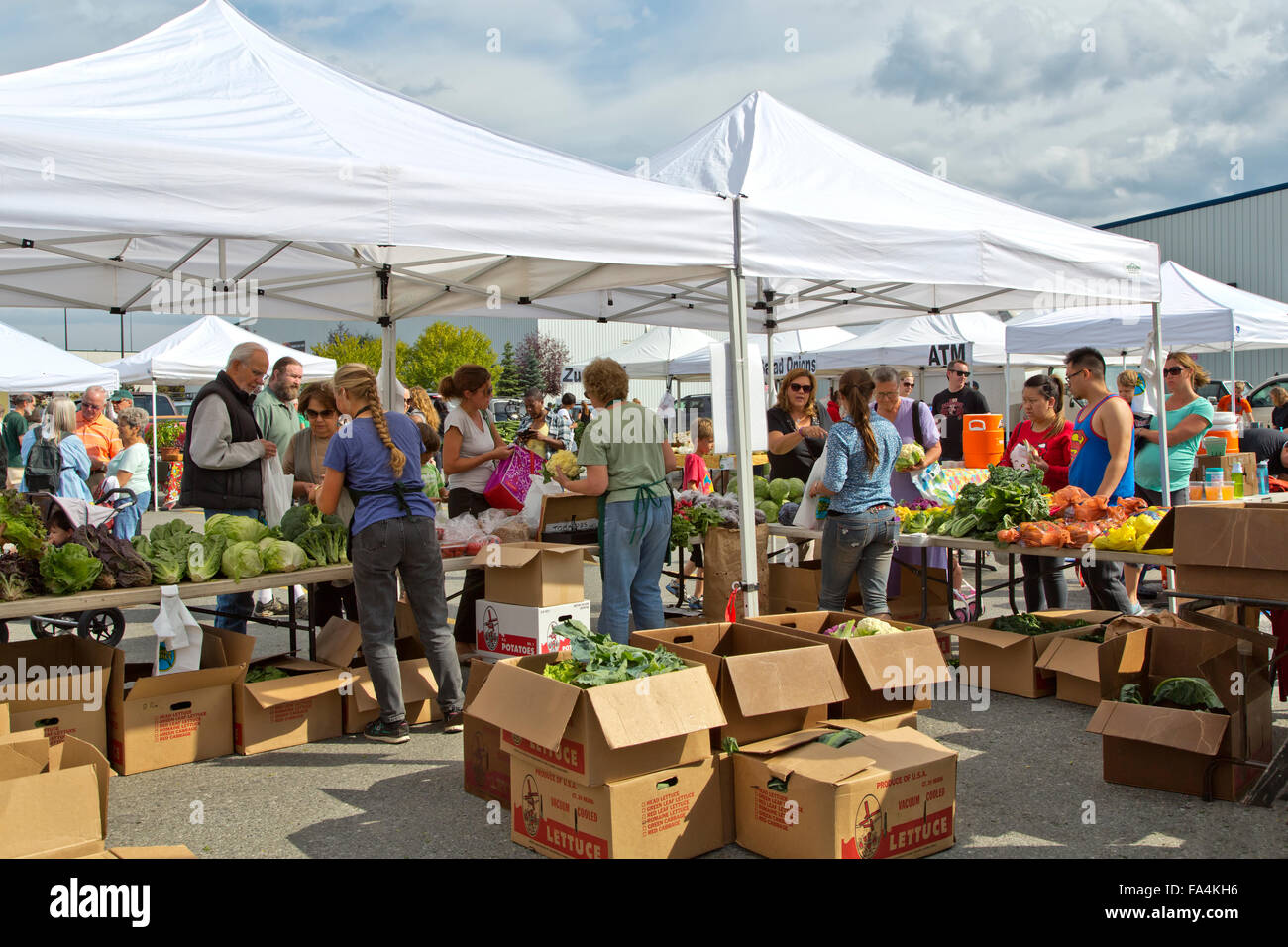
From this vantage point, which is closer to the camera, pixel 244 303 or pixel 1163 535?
pixel 1163 535

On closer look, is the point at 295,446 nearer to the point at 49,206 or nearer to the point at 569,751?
the point at 49,206

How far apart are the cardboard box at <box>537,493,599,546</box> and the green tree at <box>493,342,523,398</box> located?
119ft

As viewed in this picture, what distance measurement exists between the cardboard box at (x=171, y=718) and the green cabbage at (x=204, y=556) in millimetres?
437

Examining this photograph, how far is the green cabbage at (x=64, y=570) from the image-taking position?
4.24 m

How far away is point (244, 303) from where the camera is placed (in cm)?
662

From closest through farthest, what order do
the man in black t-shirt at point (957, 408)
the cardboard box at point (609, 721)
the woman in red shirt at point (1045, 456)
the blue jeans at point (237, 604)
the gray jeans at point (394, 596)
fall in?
the cardboard box at point (609, 721), the gray jeans at point (394, 596), the blue jeans at point (237, 604), the woman in red shirt at point (1045, 456), the man in black t-shirt at point (957, 408)

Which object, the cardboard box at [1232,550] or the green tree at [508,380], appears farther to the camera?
the green tree at [508,380]

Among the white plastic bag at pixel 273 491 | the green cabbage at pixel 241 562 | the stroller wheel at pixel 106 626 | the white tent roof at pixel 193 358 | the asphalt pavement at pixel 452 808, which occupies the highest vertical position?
the white tent roof at pixel 193 358

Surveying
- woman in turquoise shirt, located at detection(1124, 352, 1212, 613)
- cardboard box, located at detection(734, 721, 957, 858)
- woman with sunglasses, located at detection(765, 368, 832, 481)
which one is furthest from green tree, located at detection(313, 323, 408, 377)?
cardboard box, located at detection(734, 721, 957, 858)

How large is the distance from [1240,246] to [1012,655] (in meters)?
28.7

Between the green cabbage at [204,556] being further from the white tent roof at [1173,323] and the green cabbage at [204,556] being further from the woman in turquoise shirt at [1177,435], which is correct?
the white tent roof at [1173,323]

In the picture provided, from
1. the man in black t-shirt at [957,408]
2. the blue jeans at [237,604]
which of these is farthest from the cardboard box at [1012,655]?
the man in black t-shirt at [957,408]

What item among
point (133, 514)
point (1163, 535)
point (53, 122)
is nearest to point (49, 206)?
point (53, 122)

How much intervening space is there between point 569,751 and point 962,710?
2.77 m
